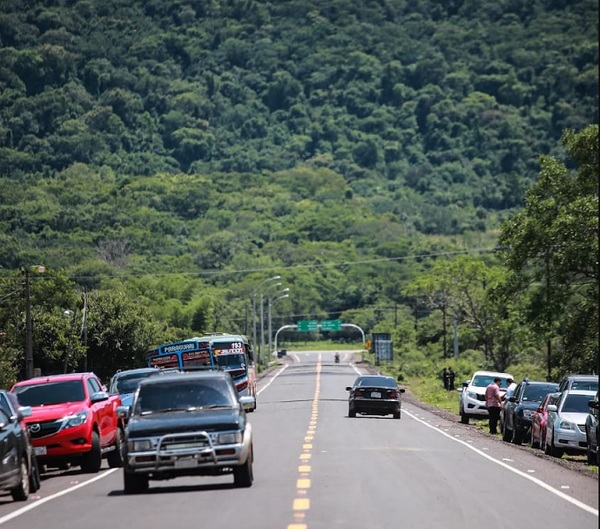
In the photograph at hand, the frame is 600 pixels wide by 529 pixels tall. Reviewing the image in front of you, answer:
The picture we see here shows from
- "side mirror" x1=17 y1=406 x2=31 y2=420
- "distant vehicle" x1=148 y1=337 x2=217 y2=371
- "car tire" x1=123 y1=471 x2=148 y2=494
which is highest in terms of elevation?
"distant vehicle" x1=148 y1=337 x2=217 y2=371

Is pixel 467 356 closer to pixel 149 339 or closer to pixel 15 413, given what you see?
pixel 149 339

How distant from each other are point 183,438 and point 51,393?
7413 mm

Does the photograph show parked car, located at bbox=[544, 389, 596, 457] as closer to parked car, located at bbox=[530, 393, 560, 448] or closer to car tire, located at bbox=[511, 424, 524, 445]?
parked car, located at bbox=[530, 393, 560, 448]

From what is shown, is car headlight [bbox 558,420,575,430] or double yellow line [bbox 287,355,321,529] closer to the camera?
double yellow line [bbox 287,355,321,529]

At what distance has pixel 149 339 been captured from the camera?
273 feet

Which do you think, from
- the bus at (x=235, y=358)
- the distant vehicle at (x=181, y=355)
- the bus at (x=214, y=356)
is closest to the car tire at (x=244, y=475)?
the bus at (x=214, y=356)

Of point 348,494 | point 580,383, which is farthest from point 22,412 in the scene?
point 580,383

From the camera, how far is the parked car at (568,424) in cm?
3031

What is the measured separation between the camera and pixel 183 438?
20891 mm

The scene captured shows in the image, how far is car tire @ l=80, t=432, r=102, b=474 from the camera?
87.8 ft

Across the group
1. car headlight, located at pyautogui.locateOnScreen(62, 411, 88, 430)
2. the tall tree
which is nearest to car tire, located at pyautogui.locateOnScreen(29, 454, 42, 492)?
car headlight, located at pyautogui.locateOnScreen(62, 411, 88, 430)

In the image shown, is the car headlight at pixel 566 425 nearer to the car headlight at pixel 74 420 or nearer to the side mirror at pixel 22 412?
the car headlight at pixel 74 420

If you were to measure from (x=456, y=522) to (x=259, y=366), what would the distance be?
119 meters

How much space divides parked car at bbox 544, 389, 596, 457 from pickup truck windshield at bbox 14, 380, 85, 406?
32.6 ft
